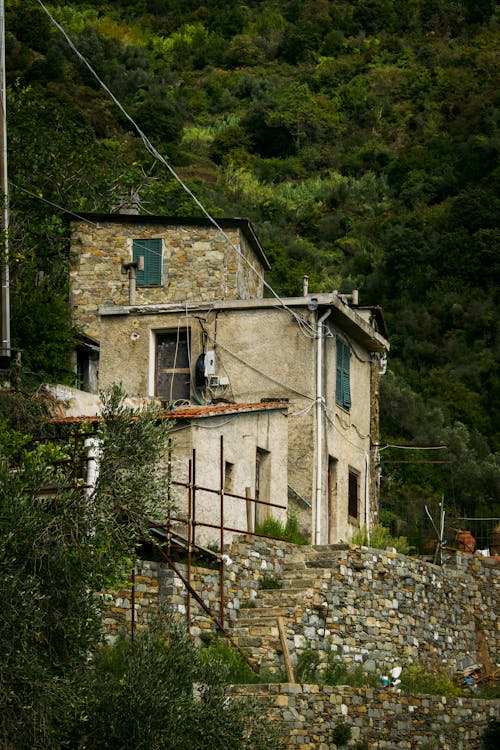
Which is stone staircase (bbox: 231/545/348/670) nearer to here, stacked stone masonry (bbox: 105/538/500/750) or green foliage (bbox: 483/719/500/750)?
stacked stone masonry (bbox: 105/538/500/750)

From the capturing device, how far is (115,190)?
41.1 meters

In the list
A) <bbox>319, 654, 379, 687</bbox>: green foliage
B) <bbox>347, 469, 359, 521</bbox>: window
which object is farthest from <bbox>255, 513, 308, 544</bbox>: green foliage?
<bbox>347, 469, 359, 521</bbox>: window

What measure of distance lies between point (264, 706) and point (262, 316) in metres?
10.3

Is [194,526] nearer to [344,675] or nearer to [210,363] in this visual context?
[344,675]

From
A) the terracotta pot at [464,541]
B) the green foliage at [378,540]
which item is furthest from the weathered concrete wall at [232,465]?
the terracotta pot at [464,541]

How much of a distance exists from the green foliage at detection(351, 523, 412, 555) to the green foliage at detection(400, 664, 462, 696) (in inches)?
133

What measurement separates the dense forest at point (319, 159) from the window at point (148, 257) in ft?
7.66

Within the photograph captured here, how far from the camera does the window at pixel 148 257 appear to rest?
32.1 meters

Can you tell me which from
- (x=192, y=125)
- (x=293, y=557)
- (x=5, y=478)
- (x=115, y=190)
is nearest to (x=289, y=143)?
(x=192, y=125)

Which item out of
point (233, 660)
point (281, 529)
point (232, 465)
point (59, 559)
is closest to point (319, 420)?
point (281, 529)

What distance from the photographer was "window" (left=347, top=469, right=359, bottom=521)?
2986 cm

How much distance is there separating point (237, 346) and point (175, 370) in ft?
4.88

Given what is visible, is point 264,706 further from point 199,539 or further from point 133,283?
point 133,283

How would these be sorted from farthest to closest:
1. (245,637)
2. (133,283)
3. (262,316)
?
(133,283), (262,316), (245,637)
